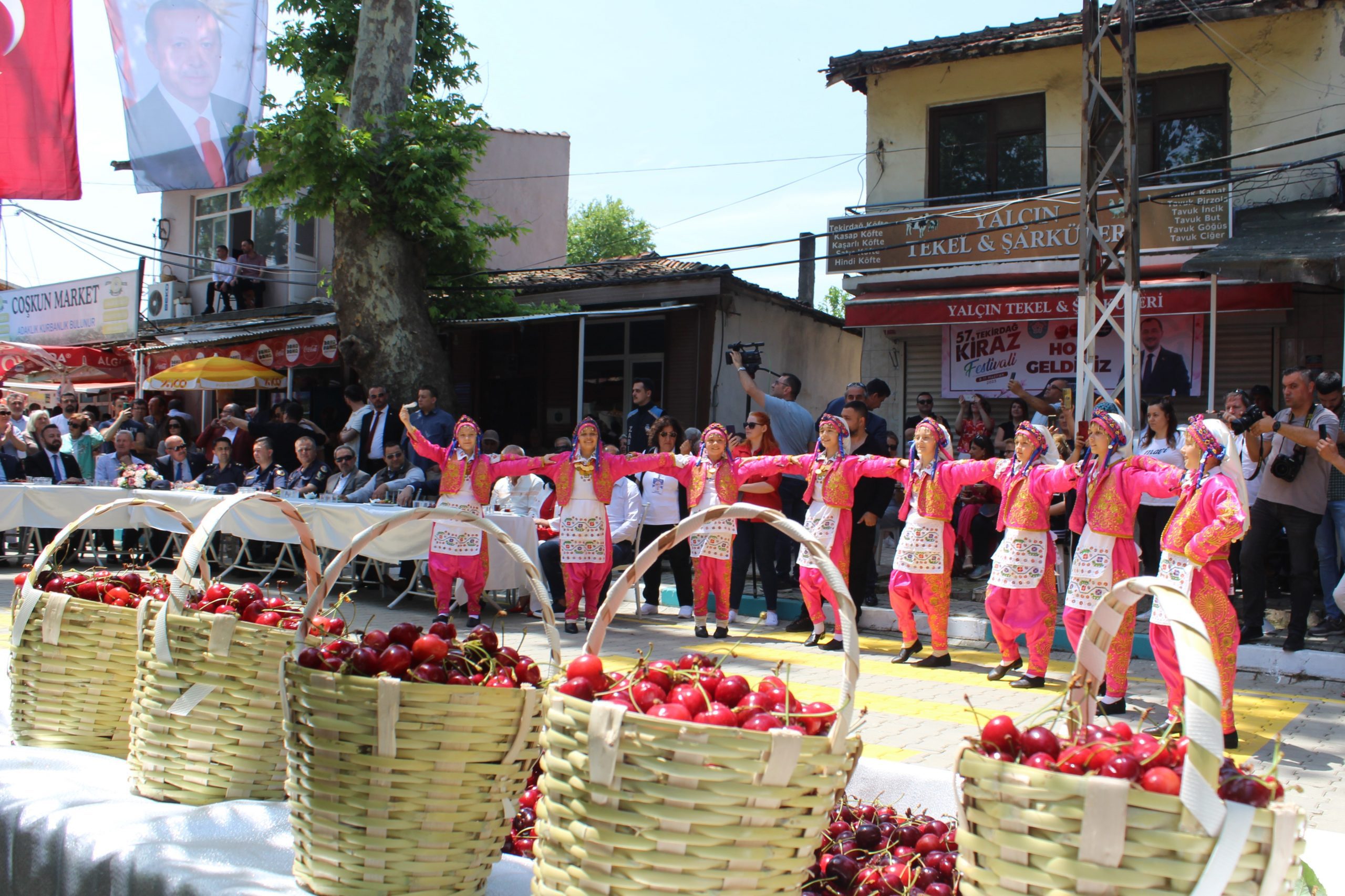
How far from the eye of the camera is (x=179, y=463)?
12430mm

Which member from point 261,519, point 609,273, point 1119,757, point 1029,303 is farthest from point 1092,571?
point 609,273

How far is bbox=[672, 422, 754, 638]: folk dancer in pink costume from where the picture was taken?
8672 millimetres

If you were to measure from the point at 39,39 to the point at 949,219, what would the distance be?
11.0 m

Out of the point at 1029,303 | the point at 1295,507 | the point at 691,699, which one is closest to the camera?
the point at 691,699

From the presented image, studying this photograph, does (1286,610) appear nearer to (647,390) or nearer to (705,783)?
(647,390)

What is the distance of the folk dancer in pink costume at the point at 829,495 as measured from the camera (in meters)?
8.02

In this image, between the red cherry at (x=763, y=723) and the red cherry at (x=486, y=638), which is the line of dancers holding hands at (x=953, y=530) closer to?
the red cherry at (x=486, y=638)

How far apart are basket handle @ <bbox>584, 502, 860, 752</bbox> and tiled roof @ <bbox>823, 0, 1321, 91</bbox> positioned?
11919mm

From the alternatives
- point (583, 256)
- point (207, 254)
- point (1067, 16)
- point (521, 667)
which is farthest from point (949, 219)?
point (583, 256)

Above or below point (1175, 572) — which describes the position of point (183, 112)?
above

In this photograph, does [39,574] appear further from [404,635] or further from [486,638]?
[486,638]

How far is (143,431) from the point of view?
13672 mm

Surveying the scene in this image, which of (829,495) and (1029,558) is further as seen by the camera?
(829,495)

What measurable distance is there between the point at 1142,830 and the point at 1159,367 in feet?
42.7
